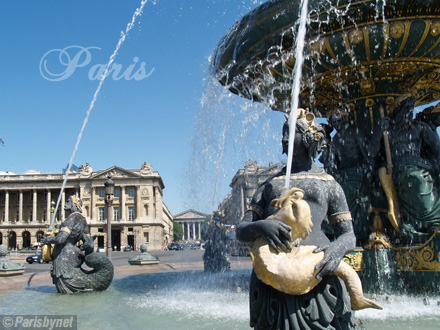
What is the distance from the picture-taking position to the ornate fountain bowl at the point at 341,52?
5293mm

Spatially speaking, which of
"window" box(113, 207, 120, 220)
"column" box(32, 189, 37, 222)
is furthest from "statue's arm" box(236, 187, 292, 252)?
"column" box(32, 189, 37, 222)

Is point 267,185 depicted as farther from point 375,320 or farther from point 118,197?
point 118,197

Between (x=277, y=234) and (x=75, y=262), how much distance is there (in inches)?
231

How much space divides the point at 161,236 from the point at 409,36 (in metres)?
79.2

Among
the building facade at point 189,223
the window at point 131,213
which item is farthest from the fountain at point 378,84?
the building facade at point 189,223

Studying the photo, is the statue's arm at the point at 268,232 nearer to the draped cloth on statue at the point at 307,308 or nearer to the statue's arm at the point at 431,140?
the draped cloth on statue at the point at 307,308

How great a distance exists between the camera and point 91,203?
82.9 m

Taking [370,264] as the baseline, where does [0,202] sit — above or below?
above

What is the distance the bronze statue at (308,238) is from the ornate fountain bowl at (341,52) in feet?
10.7

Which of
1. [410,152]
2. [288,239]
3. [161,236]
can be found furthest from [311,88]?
[161,236]

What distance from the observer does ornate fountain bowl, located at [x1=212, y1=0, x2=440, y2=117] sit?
5.29 meters

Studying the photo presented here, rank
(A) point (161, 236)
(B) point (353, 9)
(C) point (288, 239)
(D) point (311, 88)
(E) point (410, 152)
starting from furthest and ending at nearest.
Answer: (A) point (161, 236) → (D) point (311, 88) → (E) point (410, 152) → (B) point (353, 9) → (C) point (288, 239)

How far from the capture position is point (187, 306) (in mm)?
5535

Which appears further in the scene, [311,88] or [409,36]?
[311,88]
